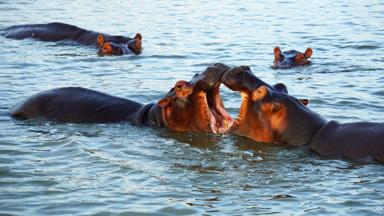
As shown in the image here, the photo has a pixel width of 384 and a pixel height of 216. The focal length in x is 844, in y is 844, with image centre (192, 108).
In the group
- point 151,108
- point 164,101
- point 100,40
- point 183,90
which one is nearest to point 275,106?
point 183,90

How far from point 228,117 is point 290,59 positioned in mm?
4565

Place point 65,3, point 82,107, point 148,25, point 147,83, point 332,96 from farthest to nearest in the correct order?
point 65,3
point 148,25
point 147,83
point 332,96
point 82,107

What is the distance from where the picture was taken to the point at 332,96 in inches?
431

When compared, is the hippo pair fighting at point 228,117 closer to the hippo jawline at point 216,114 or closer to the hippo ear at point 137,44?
the hippo jawline at point 216,114

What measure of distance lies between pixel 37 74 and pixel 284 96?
5427 mm

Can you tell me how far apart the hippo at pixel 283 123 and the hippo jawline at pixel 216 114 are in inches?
12.9

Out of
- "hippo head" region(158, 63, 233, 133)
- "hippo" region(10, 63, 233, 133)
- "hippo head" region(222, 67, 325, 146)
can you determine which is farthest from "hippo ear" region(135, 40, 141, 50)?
"hippo head" region(222, 67, 325, 146)

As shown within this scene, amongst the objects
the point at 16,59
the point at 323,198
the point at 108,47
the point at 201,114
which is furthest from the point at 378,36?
the point at 323,198

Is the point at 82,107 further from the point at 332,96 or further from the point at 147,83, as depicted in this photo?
the point at 332,96

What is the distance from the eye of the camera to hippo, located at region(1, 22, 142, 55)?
14953 millimetres

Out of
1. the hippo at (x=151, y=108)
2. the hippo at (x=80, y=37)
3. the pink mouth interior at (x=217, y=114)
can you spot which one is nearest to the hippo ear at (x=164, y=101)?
the hippo at (x=151, y=108)

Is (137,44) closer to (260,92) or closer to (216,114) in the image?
(216,114)

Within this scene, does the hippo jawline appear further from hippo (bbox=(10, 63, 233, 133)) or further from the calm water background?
the calm water background

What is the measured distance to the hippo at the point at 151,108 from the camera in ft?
28.5
